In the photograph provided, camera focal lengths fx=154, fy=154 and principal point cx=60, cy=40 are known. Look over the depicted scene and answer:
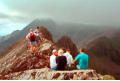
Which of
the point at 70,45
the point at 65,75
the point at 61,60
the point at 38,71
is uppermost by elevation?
the point at 70,45

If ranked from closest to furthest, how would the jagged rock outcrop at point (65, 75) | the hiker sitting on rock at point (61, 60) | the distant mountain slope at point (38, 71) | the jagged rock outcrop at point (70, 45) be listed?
the jagged rock outcrop at point (65, 75) → the distant mountain slope at point (38, 71) → the hiker sitting on rock at point (61, 60) → the jagged rock outcrop at point (70, 45)

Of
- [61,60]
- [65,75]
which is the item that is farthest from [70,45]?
[65,75]

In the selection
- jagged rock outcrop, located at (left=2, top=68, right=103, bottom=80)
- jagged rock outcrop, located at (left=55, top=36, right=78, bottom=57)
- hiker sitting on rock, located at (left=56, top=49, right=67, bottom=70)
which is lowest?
jagged rock outcrop, located at (left=2, top=68, right=103, bottom=80)

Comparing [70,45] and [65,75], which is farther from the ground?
[70,45]

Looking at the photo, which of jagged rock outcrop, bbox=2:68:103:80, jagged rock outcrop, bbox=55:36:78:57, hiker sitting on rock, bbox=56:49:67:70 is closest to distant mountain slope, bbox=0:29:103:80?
jagged rock outcrop, bbox=2:68:103:80

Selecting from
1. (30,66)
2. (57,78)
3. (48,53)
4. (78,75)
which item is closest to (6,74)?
(30,66)

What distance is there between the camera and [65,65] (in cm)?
1289

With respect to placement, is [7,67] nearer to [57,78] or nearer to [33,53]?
[33,53]

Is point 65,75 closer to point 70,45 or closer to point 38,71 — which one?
point 38,71

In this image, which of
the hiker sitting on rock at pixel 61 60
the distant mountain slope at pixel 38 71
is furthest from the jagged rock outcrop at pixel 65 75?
the hiker sitting on rock at pixel 61 60

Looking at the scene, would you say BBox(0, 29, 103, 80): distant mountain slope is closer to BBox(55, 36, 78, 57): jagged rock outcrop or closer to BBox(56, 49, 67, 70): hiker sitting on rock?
BBox(56, 49, 67, 70): hiker sitting on rock

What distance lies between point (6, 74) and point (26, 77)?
311cm

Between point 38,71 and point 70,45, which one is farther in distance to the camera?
point 70,45

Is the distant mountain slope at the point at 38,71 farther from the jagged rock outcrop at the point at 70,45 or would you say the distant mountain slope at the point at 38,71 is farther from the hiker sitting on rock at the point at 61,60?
the jagged rock outcrop at the point at 70,45
